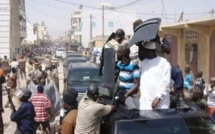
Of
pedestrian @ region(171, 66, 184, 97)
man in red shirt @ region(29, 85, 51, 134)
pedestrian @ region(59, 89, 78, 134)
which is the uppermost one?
pedestrian @ region(171, 66, 184, 97)

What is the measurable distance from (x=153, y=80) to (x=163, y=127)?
0.79m

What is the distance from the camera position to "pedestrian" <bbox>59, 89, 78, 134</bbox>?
5.00m

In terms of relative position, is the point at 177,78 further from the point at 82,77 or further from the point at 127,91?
the point at 82,77

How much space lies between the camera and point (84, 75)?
13516 mm

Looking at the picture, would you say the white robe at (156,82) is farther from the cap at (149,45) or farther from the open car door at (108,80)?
the open car door at (108,80)

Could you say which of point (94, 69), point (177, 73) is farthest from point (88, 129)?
point (94, 69)

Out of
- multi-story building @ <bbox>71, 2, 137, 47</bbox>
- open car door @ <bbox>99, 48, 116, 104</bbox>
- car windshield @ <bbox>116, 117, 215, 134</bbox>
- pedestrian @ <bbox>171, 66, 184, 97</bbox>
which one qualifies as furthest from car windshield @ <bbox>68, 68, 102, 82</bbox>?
multi-story building @ <bbox>71, 2, 137, 47</bbox>

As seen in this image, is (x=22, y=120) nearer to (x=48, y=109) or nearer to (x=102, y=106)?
(x=48, y=109)

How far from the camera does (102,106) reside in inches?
183

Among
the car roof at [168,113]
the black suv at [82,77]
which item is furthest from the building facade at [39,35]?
the car roof at [168,113]

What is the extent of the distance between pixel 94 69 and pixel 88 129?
358 inches

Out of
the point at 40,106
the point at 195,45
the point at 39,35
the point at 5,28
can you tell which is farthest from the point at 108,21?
the point at 39,35

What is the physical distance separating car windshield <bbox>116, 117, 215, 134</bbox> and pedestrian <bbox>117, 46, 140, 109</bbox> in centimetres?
96

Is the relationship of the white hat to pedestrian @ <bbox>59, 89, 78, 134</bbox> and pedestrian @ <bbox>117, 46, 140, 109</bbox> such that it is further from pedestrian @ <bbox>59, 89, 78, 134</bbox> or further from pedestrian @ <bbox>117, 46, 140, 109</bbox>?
pedestrian @ <bbox>59, 89, 78, 134</bbox>
